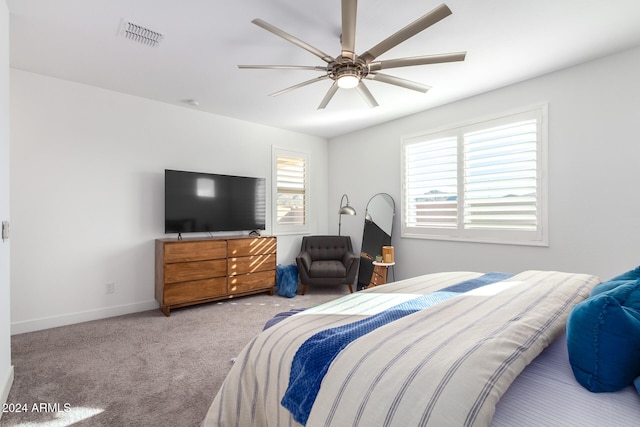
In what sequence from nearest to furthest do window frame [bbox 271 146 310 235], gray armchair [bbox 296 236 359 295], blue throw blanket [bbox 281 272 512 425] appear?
blue throw blanket [bbox 281 272 512 425]
gray armchair [bbox 296 236 359 295]
window frame [bbox 271 146 310 235]

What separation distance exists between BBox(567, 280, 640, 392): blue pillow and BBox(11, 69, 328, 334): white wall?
420 centimetres

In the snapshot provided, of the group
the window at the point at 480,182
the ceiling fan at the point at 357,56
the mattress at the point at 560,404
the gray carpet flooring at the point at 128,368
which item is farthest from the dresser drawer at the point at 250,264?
the mattress at the point at 560,404

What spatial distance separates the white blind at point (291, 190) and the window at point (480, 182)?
1.82 meters

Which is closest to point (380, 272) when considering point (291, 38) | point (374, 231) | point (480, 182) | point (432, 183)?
point (374, 231)

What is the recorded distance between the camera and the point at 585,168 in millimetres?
2916

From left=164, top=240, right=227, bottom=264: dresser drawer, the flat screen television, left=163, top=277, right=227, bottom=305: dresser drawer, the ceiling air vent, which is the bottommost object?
left=163, top=277, right=227, bottom=305: dresser drawer

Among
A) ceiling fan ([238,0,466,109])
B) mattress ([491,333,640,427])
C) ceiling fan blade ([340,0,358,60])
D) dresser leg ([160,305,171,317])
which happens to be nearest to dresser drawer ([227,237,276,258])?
dresser leg ([160,305,171,317])

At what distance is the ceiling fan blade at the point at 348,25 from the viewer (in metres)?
1.63

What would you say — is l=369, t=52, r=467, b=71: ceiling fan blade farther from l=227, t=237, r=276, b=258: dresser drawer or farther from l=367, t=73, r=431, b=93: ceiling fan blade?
l=227, t=237, r=276, b=258: dresser drawer

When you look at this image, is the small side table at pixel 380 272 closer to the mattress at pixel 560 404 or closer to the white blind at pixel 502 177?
the white blind at pixel 502 177

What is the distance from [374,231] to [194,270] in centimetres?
268

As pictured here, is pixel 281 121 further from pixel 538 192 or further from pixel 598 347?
pixel 598 347

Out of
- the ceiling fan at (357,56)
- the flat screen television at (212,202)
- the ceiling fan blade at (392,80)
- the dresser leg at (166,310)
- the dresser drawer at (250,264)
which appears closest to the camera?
the ceiling fan at (357,56)

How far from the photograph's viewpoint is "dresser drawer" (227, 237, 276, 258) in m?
4.07
